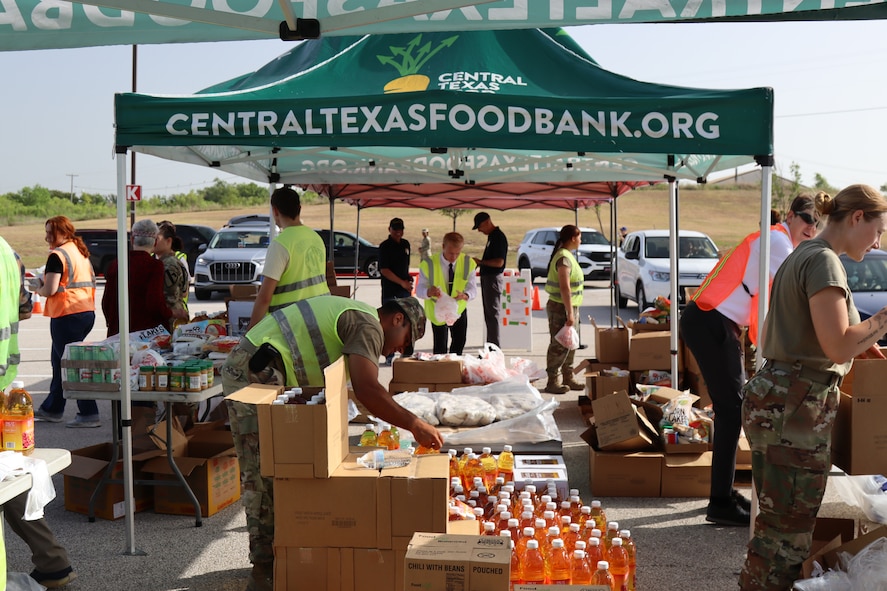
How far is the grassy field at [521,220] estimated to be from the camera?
1679 inches

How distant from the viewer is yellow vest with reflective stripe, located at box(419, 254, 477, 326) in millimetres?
10797

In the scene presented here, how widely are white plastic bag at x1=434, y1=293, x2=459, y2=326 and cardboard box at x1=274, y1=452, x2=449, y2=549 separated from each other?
274 inches

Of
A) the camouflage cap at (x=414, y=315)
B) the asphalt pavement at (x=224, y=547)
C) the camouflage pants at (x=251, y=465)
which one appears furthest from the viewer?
the asphalt pavement at (x=224, y=547)

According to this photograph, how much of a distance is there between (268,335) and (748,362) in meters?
6.00

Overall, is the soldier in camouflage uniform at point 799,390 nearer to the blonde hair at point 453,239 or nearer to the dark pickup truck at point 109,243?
the blonde hair at point 453,239

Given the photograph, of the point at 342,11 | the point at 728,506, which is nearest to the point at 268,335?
the point at 342,11

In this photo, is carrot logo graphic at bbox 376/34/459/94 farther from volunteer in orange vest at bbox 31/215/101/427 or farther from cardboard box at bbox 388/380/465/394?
volunteer in orange vest at bbox 31/215/101/427

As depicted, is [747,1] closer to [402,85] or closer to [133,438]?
[402,85]

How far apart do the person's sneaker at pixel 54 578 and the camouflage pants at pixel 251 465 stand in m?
1.13

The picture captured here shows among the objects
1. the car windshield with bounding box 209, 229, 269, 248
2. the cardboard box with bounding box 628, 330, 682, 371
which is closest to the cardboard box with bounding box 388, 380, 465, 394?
the cardboard box with bounding box 628, 330, 682, 371

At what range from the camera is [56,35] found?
4.07m

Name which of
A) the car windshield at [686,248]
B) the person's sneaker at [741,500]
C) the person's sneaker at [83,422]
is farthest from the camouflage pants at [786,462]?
the car windshield at [686,248]

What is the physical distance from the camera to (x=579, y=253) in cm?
2450

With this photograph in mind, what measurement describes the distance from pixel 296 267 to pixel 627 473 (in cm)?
273
